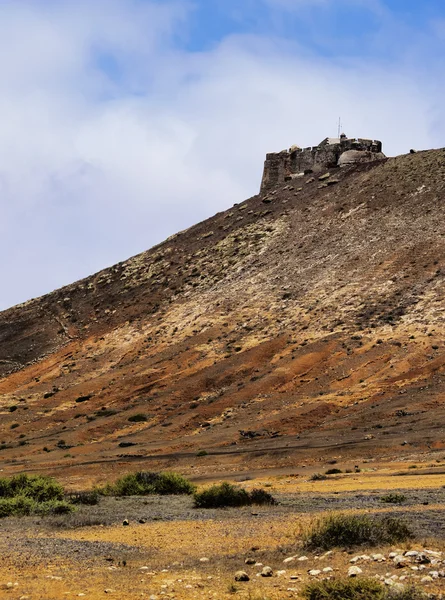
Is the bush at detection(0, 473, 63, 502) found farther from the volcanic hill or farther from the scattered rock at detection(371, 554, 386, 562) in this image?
the scattered rock at detection(371, 554, 386, 562)

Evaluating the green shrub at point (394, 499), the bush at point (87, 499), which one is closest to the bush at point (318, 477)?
the bush at point (87, 499)

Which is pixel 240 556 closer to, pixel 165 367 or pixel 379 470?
pixel 379 470

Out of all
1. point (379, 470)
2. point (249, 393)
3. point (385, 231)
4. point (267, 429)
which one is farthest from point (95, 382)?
point (379, 470)

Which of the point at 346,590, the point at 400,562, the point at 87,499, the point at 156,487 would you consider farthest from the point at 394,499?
the point at 346,590

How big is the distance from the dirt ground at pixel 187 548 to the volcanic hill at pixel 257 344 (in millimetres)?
12373

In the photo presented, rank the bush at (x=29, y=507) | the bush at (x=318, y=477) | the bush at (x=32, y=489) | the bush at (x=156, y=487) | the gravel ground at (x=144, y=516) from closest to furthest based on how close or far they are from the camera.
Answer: the gravel ground at (x=144, y=516)
the bush at (x=29, y=507)
the bush at (x=32, y=489)
the bush at (x=156, y=487)
the bush at (x=318, y=477)

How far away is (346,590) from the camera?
35.3 ft

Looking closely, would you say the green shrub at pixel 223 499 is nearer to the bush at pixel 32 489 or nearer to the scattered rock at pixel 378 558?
the bush at pixel 32 489

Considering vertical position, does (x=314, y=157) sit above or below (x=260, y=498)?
above

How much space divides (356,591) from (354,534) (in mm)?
3179

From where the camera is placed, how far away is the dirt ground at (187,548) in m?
12.1

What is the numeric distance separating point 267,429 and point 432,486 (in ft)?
58.7

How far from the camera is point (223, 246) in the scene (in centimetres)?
6950

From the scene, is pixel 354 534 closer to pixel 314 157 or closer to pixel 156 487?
pixel 156 487
